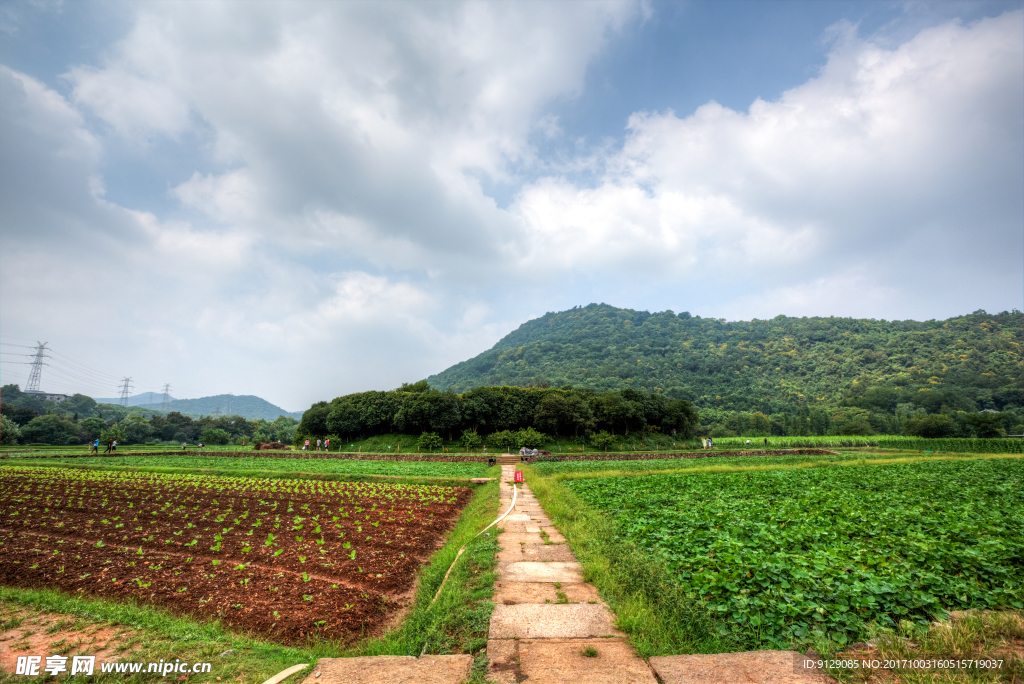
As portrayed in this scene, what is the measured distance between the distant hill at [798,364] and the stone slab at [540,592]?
83.5m

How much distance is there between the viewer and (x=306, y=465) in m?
30.8

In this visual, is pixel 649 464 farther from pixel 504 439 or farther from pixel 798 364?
pixel 798 364

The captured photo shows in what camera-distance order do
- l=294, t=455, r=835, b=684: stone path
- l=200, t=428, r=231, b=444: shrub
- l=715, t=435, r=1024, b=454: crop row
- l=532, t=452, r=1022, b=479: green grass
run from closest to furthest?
l=294, t=455, r=835, b=684: stone path
l=532, t=452, r=1022, b=479: green grass
l=715, t=435, r=1024, b=454: crop row
l=200, t=428, r=231, b=444: shrub

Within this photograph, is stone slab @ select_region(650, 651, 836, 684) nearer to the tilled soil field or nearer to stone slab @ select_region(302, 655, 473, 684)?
stone slab @ select_region(302, 655, 473, 684)

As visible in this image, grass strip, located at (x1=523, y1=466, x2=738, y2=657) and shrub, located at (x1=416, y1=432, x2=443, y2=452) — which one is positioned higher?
grass strip, located at (x1=523, y1=466, x2=738, y2=657)

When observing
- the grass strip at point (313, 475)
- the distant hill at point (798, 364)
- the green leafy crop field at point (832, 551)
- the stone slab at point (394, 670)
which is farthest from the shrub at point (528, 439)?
the distant hill at point (798, 364)

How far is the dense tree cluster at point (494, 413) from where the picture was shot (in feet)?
155

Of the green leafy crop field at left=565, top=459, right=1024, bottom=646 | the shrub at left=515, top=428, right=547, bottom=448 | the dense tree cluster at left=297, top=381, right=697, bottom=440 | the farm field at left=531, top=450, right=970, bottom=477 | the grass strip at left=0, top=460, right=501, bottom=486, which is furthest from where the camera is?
the dense tree cluster at left=297, top=381, right=697, bottom=440

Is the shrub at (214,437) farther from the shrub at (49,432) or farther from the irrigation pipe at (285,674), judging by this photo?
the irrigation pipe at (285,674)

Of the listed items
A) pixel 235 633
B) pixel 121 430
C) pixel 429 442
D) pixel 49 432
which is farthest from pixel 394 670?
pixel 49 432

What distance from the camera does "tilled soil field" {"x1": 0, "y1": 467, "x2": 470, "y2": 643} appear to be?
22.2 feet

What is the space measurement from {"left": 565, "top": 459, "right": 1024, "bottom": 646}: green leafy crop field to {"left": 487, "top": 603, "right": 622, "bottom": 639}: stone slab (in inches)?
71.2

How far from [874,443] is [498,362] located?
12489 centimetres

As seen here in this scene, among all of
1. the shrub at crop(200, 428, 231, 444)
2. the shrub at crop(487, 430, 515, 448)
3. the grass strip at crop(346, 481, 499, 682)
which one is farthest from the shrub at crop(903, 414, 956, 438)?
the shrub at crop(200, 428, 231, 444)
